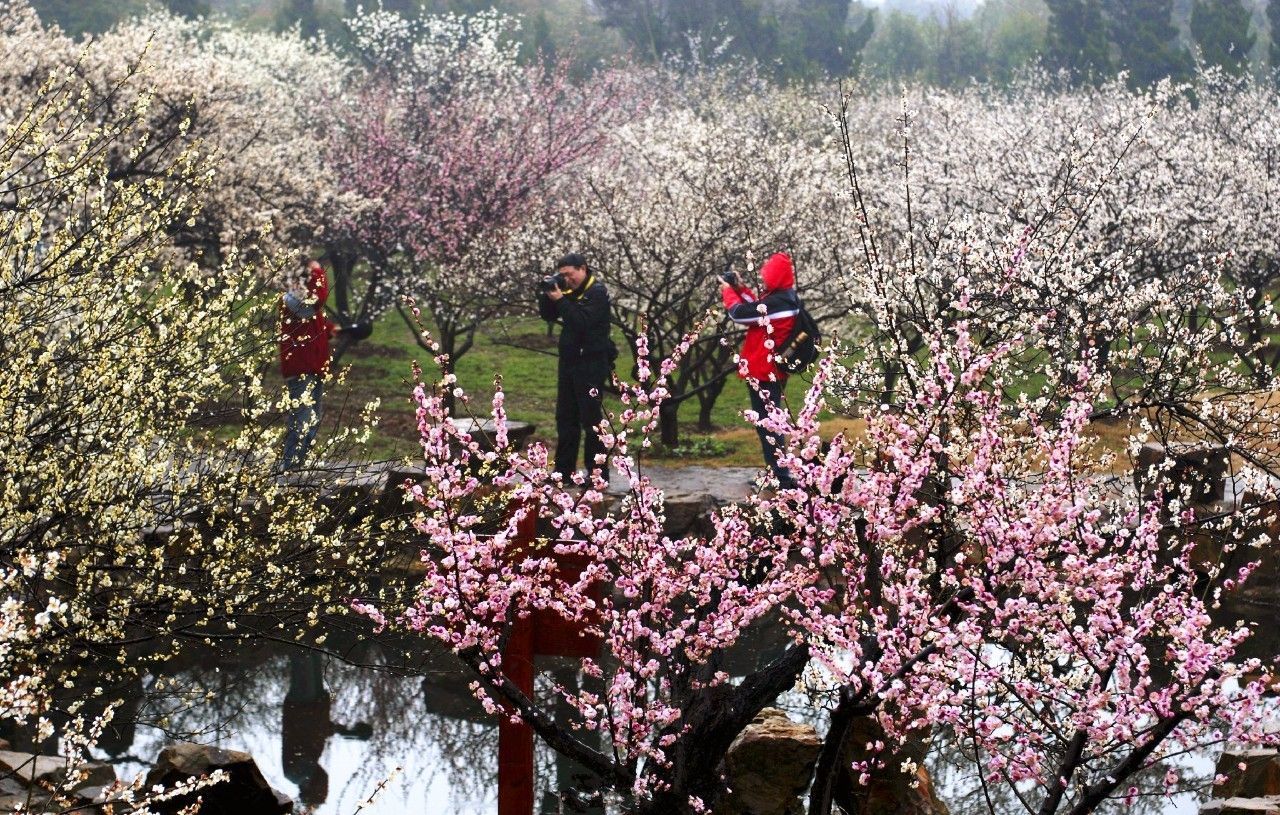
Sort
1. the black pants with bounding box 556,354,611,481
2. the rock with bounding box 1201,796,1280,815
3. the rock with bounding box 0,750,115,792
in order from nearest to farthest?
1. the rock with bounding box 1201,796,1280,815
2. the rock with bounding box 0,750,115,792
3. the black pants with bounding box 556,354,611,481

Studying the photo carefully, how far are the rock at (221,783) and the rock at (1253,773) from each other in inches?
257

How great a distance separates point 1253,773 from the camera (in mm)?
10086

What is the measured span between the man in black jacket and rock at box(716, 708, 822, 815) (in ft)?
16.3

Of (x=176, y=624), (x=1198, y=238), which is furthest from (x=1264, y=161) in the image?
(x=176, y=624)

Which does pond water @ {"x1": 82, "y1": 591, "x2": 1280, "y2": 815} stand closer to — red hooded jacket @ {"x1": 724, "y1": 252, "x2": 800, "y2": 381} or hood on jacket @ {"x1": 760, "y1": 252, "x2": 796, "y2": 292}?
red hooded jacket @ {"x1": 724, "y1": 252, "x2": 800, "y2": 381}

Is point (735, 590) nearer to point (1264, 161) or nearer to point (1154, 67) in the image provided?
point (1264, 161)

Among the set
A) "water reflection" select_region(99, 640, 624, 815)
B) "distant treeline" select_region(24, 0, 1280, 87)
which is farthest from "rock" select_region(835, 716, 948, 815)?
"distant treeline" select_region(24, 0, 1280, 87)

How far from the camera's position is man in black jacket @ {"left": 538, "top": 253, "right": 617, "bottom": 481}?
569 inches

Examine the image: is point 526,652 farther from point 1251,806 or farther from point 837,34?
point 837,34

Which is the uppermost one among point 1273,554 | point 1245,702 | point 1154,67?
point 1154,67

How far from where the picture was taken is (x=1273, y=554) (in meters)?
15.3

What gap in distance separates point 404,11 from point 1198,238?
52292 mm

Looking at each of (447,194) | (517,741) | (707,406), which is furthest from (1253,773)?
(447,194)

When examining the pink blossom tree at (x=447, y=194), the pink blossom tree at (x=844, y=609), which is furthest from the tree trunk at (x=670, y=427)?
the pink blossom tree at (x=844, y=609)
